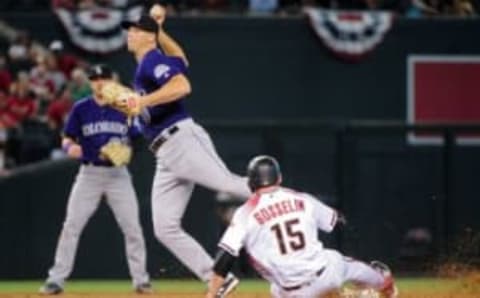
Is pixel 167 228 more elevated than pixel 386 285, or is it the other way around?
pixel 167 228

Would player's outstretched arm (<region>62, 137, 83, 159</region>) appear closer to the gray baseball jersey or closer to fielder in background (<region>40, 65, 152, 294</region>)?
fielder in background (<region>40, 65, 152, 294</region>)

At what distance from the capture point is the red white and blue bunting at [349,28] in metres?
22.1

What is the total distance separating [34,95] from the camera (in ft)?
67.5

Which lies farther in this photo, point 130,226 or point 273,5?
point 273,5

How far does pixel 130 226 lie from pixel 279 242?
470 cm

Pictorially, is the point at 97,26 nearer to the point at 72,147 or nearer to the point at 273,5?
the point at 273,5

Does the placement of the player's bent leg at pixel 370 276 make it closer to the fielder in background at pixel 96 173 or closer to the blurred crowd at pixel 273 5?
the fielder in background at pixel 96 173

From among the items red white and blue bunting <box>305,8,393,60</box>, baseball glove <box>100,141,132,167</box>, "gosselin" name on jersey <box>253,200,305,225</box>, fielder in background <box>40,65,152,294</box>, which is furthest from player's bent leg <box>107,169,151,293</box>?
red white and blue bunting <box>305,8,393,60</box>

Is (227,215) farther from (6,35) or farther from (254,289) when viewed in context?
(6,35)

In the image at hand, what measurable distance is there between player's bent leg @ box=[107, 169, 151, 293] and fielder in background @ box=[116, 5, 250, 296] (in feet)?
8.14

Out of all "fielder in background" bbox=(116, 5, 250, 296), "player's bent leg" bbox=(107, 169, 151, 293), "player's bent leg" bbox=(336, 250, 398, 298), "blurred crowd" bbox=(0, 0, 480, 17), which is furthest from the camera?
"blurred crowd" bbox=(0, 0, 480, 17)

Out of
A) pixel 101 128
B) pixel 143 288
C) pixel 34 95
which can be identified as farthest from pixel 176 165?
pixel 34 95

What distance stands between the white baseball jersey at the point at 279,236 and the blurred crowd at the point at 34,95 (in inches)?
292

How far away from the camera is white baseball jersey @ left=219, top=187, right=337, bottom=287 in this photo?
11.4 metres
